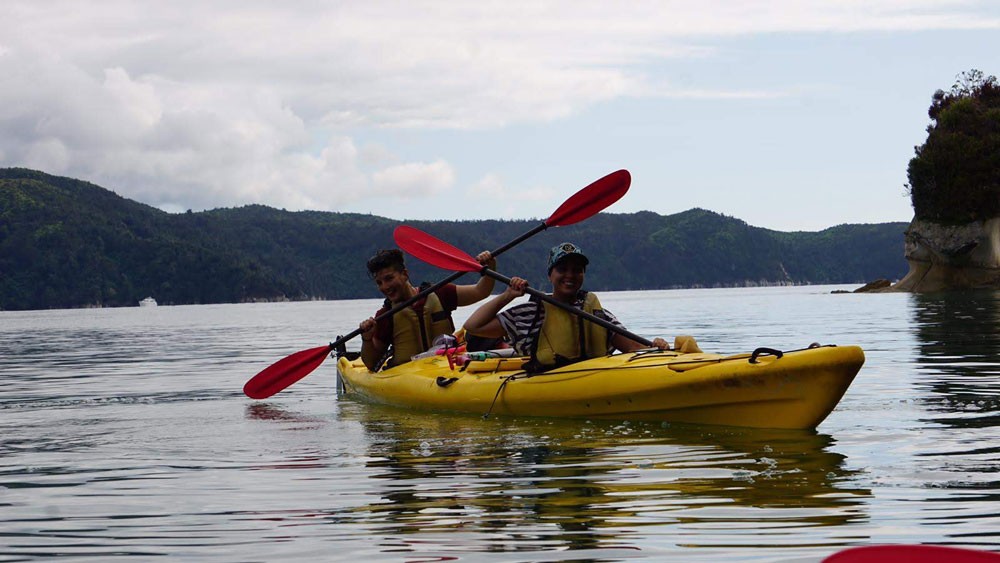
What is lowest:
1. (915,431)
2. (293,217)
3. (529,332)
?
(915,431)

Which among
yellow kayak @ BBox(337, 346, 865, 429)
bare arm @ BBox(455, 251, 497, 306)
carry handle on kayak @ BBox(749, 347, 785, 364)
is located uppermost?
bare arm @ BBox(455, 251, 497, 306)

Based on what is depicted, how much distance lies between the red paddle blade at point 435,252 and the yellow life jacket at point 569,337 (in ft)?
3.69

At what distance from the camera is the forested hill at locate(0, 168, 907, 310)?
120438 mm

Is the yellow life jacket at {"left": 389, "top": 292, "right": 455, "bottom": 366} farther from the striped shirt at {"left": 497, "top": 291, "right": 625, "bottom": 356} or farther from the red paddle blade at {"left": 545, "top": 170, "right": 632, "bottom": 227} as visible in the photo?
the striped shirt at {"left": 497, "top": 291, "right": 625, "bottom": 356}

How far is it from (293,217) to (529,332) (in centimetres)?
15621

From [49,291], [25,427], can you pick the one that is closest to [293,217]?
[49,291]

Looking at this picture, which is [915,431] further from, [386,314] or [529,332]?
[386,314]

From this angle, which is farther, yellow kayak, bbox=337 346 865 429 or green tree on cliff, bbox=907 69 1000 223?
green tree on cliff, bbox=907 69 1000 223

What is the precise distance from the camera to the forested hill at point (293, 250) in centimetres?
12044

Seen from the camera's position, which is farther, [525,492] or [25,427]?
[25,427]

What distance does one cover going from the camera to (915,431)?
7.34 meters

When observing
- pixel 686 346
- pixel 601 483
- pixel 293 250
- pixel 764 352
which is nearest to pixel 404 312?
pixel 686 346

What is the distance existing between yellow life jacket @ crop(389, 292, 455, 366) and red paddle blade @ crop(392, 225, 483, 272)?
39 cm

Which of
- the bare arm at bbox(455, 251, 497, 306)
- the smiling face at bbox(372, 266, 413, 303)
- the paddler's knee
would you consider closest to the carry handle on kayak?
the paddler's knee
